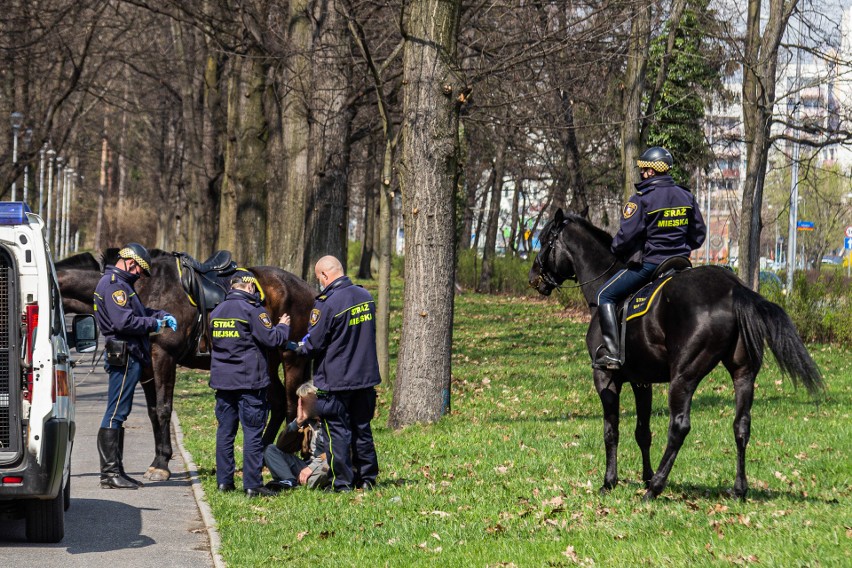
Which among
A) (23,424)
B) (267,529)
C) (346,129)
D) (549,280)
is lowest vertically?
(267,529)

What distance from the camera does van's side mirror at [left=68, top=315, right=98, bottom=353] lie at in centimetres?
898

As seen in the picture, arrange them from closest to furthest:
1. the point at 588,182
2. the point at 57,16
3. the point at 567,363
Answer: the point at 567,363, the point at 57,16, the point at 588,182

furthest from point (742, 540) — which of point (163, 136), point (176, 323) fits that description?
point (163, 136)

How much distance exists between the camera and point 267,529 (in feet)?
27.5

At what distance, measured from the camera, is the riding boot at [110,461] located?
10445mm

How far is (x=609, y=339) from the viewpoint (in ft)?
29.3

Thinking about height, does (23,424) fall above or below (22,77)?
below

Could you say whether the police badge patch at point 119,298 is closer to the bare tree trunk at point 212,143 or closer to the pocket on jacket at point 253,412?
the pocket on jacket at point 253,412

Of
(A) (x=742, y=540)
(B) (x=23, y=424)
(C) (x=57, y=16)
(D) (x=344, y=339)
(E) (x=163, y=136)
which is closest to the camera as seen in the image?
(A) (x=742, y=540)

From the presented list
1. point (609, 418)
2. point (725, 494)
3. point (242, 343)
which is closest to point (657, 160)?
point (609, 418)

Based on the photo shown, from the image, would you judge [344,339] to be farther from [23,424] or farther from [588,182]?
[588,182]

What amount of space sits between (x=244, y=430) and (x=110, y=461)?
154 cm

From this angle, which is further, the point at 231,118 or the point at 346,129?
the point at 231,118

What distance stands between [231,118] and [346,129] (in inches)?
342
